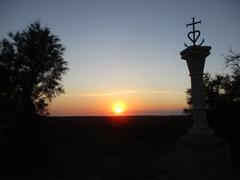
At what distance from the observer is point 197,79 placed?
904 centimetres

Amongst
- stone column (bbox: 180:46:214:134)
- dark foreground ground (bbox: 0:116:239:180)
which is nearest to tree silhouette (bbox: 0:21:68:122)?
dark foreground ground (bbox: 0:116:239:180)

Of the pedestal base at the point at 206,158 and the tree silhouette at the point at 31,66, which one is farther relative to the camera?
the tree silhouette at the point at 31,66

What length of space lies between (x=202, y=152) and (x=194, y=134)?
70 centimetres

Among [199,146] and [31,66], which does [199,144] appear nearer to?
[199,146]

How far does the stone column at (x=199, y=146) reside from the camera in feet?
26.8

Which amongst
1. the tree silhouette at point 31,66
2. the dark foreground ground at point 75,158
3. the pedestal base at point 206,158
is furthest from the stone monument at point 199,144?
the tree silhouette at point 31,66

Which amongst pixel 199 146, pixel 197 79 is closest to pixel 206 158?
pixel 199 146

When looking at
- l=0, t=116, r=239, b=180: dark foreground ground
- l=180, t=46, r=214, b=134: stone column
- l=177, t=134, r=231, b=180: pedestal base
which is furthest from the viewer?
l=0, t=116, r=239, b=180: dark foreground ground

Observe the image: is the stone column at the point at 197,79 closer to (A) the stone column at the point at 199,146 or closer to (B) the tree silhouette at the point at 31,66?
(A) the stone column at the point at 199,146

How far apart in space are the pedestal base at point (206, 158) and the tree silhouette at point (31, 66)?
60.3 feet

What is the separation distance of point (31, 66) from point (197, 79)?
65.8 feet

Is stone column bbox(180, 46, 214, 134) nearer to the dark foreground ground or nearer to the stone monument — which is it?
the stone monument

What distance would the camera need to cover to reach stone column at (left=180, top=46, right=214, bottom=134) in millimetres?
8867

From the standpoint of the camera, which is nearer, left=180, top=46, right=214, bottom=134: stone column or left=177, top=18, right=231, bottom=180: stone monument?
left=177, top=18, right=231, bottom=180: stone monument
